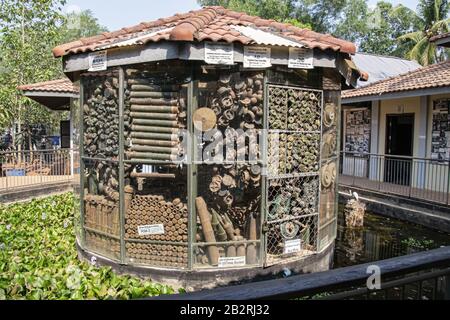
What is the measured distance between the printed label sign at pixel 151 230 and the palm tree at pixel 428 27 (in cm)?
2736

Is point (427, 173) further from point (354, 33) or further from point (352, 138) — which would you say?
point (354, 33)

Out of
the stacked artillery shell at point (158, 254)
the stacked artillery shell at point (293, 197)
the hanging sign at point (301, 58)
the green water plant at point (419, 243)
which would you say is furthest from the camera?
the green water plant at point (419, 243)

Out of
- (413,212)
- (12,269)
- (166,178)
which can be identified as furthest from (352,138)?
(12,269)

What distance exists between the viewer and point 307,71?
6.09 meters

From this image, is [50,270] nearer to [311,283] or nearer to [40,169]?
[311,283]

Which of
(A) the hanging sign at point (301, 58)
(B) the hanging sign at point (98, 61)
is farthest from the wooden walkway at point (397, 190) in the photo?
(B) the hanging sign at point (98, 61)

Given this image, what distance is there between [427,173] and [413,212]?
109 inches

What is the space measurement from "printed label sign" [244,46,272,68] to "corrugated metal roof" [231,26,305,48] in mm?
107

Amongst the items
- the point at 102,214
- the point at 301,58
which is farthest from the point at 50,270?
the point at 301,58

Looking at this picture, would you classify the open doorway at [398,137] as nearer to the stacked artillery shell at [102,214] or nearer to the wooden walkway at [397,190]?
the wooden walkway at [397,190]

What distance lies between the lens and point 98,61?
5801 millimetres

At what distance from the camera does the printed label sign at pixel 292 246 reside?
6.03m

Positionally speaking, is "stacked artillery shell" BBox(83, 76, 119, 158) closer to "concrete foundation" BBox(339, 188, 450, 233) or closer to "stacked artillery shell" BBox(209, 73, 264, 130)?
"stacked artillery shell" BBox(209, 73, 264, 130)

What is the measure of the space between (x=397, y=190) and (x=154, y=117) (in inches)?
368
